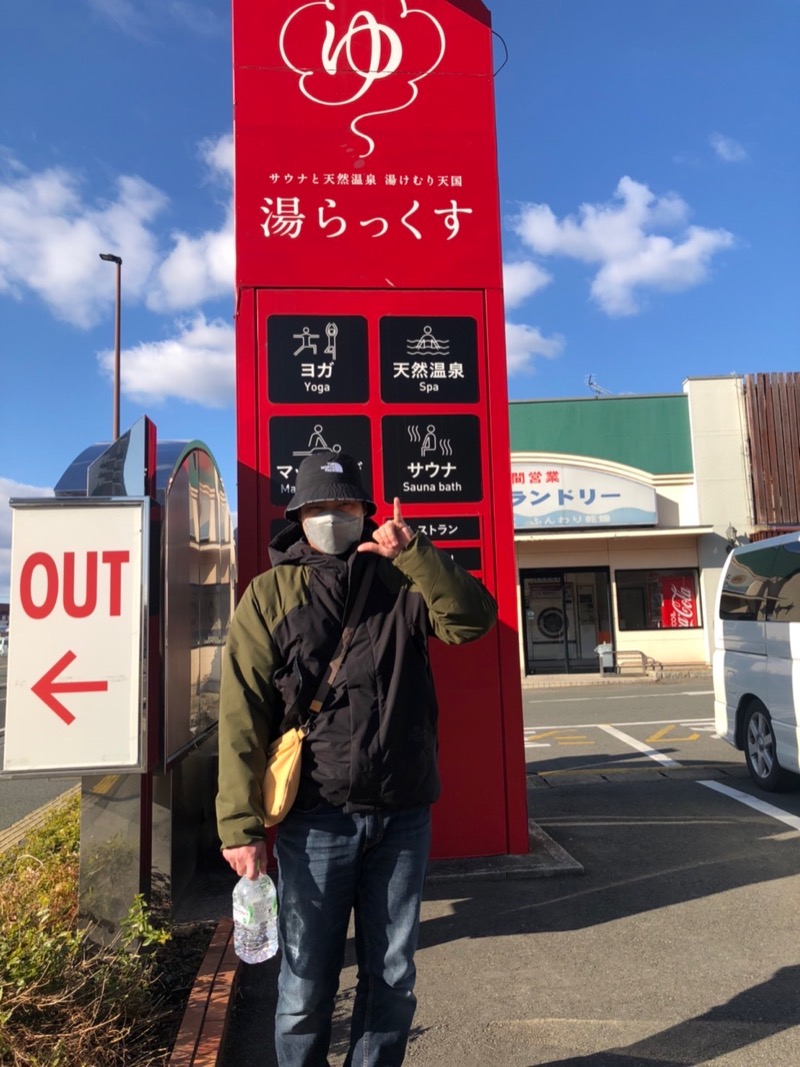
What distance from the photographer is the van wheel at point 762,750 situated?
679cm

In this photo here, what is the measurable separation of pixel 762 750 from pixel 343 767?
5852 millimetres

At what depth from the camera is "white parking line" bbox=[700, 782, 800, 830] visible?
6002 mm

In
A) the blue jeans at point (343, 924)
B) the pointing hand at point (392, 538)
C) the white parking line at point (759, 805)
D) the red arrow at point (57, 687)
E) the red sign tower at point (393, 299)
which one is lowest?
the white parking line at point (759, 805)

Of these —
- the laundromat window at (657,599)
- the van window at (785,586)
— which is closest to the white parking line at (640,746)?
the van window at (785,586)

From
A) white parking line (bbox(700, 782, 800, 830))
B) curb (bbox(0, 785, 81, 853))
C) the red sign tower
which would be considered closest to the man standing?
the red sign tower

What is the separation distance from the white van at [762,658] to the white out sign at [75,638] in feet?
17.0

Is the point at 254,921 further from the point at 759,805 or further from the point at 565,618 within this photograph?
the point at 565,618

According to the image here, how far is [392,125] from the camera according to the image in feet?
17.1

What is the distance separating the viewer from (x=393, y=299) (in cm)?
513

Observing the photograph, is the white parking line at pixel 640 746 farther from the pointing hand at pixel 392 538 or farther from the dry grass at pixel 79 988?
the pointing hand at pixel 392 538

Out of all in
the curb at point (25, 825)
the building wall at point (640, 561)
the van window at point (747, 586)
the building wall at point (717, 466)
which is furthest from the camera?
the building wall at point (640, 561)

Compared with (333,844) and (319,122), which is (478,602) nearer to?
(333,844)

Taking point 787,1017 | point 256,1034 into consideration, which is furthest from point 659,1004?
point 256,1034

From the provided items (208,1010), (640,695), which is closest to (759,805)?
(208,1010)
